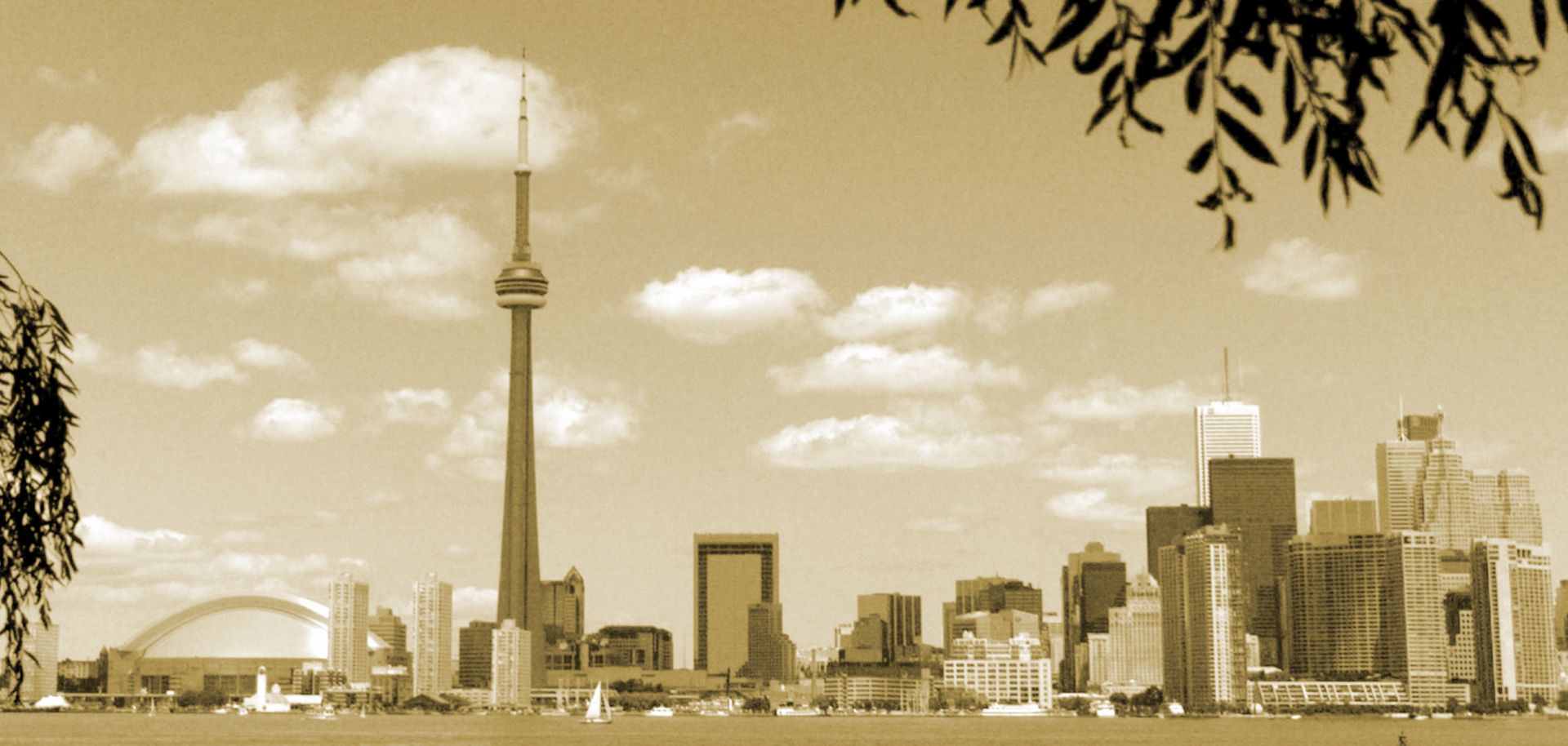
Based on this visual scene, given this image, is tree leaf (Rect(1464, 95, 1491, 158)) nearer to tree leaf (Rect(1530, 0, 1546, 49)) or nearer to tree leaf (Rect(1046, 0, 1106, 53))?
tree leaf (Rect(1530, 0, 1546, 49))

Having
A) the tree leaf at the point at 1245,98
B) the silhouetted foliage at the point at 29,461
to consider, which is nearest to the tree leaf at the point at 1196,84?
the tree leaf at the point at 1245,98

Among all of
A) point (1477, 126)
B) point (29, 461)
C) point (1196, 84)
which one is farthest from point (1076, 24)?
point (29, 461)

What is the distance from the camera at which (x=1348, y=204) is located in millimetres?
9242

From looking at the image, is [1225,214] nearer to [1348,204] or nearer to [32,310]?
[1348,204]

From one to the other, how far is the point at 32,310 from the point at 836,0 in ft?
43.3

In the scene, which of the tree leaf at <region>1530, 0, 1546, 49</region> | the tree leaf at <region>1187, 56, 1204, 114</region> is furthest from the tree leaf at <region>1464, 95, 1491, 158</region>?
the tree leaf at <region>1187, 56, 1204, 114</region>

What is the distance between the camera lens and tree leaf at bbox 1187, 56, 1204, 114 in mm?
9258

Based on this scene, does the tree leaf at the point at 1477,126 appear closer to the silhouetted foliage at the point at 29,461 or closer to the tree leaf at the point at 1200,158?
the tree leaf at the point at 1200,158

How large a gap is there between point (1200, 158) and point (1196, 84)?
1.05ft

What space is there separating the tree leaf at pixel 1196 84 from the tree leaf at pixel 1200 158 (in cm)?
15

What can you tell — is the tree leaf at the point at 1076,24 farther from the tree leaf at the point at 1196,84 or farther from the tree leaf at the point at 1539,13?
the tree leaf at the point at 1539,13

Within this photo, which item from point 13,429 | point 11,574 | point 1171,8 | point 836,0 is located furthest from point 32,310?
point 1171,8

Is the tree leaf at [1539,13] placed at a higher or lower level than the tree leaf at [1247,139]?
higher

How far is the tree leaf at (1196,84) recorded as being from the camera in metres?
9.26
